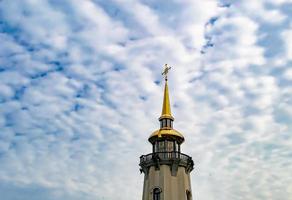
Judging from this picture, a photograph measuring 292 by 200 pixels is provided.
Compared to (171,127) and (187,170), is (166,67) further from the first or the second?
(187,170)

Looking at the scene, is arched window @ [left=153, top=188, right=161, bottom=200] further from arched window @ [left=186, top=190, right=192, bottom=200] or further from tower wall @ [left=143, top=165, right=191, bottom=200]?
arched window @ [left=186, top=190, right=192, bottom=200]

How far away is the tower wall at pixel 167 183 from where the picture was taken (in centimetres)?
4909

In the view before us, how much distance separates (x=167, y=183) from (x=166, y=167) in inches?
82.1

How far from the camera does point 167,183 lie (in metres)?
49.7

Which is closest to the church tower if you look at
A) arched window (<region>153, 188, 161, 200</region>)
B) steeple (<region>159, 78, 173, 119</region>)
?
arched window (<region>153, 188, 161, 200</region>)

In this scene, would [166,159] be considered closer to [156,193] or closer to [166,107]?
[156,193]

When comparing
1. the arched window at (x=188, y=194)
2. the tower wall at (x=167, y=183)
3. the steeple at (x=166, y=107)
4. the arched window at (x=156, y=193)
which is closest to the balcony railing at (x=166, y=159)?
the tower wall at (x=167, y=183)

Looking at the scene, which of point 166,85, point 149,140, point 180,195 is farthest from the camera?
point 166,85

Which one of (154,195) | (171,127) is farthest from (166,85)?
(154,195)

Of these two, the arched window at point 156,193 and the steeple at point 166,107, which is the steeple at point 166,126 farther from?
the arched window at point 156,193

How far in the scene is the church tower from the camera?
49438 mm

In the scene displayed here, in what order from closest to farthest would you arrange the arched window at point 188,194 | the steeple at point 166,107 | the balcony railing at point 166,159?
the arched window at point 188,194
the balcony railing at point 166,159
the steeple at point 166,107

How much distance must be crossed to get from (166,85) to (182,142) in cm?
898

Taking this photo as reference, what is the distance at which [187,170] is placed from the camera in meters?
52.3
